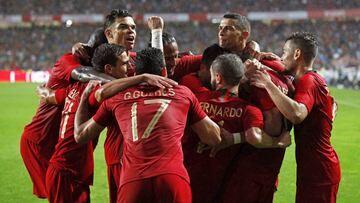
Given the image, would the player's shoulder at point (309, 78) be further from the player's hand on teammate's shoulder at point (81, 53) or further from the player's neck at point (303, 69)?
the player's hand on teammate's shoulder at point (81, 53)

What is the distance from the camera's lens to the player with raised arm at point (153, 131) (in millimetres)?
3965

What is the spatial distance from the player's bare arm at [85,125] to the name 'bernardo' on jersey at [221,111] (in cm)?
96

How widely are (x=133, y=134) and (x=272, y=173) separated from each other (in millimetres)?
1523

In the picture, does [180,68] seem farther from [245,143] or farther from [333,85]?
[333,85]

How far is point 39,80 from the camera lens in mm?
37562

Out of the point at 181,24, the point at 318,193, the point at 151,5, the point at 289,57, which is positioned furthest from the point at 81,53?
the point at 181,24

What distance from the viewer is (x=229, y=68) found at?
→ 4.61 m

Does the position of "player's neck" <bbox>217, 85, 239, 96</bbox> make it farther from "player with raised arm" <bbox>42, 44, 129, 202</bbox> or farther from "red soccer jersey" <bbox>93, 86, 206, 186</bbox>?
"player with raised arm" <bbox>42, 44, 129, 202</bbox>

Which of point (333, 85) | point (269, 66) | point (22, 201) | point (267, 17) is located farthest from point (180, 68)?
point (267, 17)

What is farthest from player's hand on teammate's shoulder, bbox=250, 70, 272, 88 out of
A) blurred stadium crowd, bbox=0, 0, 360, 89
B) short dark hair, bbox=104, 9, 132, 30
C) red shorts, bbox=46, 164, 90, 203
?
blurred stadium crowd, bbox=0, 0, 360, 89

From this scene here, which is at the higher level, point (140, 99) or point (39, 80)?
point (140, 99)

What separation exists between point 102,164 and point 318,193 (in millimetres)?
5898

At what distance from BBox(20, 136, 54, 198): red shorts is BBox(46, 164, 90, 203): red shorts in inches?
44.2

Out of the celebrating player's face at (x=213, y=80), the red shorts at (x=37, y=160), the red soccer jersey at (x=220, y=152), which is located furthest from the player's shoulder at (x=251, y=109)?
the red shorts at (x=37, y=160)
